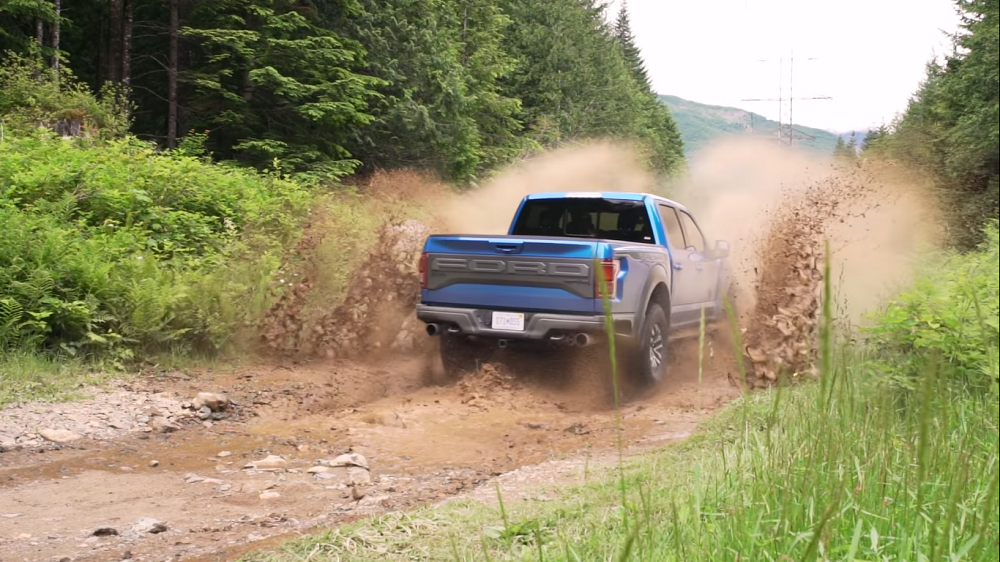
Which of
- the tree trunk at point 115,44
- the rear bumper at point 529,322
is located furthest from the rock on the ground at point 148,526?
the tree trunk at point 115,44

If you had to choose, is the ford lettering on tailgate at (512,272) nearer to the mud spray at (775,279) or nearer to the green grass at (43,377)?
the mud spray at (775,279)

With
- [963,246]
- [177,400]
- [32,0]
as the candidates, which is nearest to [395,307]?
[177,400]

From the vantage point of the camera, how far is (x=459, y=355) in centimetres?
830

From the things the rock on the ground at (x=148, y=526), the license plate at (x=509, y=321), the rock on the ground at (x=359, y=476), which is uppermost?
the license plate at (x=509, y=321)

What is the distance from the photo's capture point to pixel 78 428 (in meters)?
6.25

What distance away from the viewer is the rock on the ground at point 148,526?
422 cm

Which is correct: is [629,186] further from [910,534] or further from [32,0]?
[910,534]

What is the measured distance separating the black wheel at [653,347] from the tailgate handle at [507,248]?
1.46 m

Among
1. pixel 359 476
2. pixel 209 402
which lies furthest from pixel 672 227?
pixel 209 402

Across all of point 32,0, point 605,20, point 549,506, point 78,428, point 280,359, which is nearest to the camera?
point 549,506

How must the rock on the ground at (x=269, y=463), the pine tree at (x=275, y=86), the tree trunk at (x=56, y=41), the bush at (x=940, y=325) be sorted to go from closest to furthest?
the bush at (x=940, y=325)
the rock on the ground at (x=269, y=463)
the tree trunk at (x=56, y=41)
the pine tree at (x=275, y=86)

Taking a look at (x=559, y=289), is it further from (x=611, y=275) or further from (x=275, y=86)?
(x=275, y=86)

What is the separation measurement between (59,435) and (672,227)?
648cm

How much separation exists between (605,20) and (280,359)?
55223 millimetres
